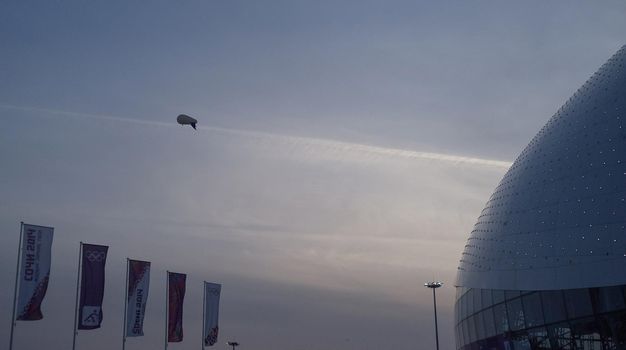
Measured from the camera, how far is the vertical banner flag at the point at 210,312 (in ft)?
178

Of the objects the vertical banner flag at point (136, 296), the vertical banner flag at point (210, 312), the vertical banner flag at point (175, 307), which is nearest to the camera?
the vertical banner flag at point (136, 296)

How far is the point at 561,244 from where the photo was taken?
36500 mm

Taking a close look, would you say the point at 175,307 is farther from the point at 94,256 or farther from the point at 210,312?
the point at 94,256

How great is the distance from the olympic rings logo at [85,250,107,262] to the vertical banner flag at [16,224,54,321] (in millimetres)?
2550

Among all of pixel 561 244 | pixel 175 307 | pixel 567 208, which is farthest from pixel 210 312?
pixel 567 208

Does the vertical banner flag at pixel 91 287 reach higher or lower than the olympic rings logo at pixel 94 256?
lower

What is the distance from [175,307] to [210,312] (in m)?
5.82

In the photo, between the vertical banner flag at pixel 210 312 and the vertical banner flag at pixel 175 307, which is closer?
the vertical banner flag at pixel 175 307

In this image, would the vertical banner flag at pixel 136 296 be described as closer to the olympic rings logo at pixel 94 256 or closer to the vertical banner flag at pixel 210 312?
the olympic rings logo at pixel 94 256

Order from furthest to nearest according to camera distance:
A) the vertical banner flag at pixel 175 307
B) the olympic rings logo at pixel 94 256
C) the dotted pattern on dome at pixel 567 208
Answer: the vertical banner flag at pixel 175 307 < the olympic rings logo at pixel 94 256 < the dotted pattern on dome at pixel 567 208

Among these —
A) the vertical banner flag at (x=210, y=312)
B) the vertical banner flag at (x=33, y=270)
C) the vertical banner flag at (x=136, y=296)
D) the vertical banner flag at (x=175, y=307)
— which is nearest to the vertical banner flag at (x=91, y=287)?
the vertical banner flag at (x=33, y=270)

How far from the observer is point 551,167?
4106 cm

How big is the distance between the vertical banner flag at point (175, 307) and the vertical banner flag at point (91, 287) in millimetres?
7546

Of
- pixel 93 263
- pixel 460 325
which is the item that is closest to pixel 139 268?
pixel 93 263
